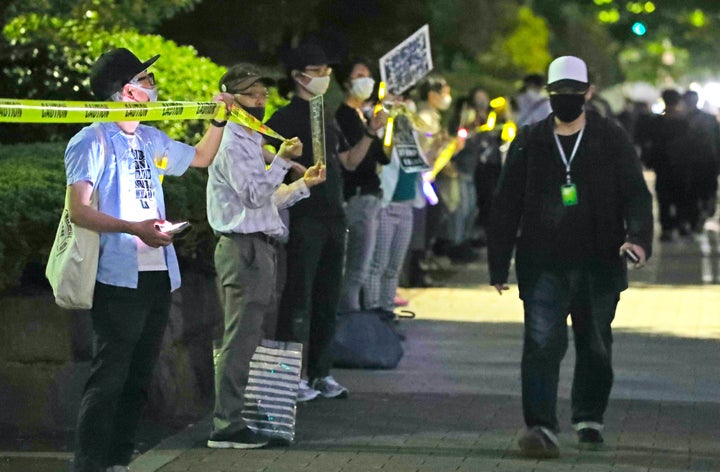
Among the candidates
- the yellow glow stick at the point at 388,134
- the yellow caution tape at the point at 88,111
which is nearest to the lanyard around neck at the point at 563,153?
the yellow caution tape at the point at 88,111

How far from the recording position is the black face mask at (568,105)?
8625mm

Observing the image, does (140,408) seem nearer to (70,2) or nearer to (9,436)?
(9,436)

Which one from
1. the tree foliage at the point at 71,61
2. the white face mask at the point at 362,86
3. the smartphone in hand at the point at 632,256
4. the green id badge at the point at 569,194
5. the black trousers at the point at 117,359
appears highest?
the tree foliage at the point at 71,61

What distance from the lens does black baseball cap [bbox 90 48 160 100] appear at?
23.7ft

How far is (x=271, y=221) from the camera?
8836 mm

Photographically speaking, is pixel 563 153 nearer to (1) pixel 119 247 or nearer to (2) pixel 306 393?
(2) pixel 306 393

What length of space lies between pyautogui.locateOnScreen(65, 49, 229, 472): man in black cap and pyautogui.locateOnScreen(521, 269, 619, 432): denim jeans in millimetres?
1994

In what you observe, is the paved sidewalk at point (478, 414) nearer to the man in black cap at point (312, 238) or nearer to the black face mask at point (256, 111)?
the man in black cap at point (312, 238)

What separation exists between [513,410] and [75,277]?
3524mm

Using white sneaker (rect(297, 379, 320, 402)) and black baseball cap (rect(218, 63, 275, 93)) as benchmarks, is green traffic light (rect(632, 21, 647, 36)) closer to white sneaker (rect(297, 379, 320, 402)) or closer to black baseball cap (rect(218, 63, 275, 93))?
white sneaker (rect(297, 379, 320, 402))

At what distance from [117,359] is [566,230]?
7.95 ft

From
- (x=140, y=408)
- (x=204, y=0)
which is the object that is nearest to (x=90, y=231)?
(x=140, y=408)

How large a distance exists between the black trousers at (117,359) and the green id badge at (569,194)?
6.96ft

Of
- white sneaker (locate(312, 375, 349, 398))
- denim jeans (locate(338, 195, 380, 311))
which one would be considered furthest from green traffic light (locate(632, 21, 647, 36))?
white sneaker (locate(312, 375, 349, 398))
